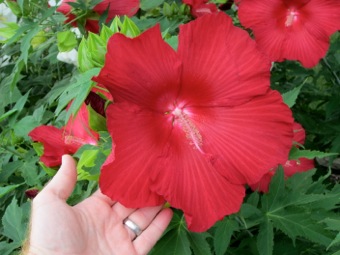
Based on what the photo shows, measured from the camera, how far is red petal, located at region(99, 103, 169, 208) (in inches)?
34.4

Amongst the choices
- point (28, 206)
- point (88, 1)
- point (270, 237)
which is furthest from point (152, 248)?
point (88, 1)

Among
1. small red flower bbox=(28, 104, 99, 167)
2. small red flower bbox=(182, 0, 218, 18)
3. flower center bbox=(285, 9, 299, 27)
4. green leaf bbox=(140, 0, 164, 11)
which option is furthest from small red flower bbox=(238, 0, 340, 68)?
small red flower bbox=(28, 104, 99, 167)

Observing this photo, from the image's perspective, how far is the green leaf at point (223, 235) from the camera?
112 cm

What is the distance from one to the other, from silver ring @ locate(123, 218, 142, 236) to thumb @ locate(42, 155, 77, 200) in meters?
0.16

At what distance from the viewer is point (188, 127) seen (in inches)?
38.6

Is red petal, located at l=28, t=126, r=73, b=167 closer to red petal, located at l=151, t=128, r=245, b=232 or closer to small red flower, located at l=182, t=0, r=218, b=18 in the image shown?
red petal, located at l=151, t=128, r=245, b=232

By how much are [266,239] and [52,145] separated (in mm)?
567

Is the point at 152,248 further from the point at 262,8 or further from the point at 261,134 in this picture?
the point at 262,8

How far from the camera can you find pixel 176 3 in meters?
1.70

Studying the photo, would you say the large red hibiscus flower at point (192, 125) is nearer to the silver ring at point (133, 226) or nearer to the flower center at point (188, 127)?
the flower center at point (188, 127)

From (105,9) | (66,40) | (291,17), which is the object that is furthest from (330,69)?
(66,40)

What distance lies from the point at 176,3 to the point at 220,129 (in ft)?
2.75

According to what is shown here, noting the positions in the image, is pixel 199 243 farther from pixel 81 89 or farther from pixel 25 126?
pixel 25 126

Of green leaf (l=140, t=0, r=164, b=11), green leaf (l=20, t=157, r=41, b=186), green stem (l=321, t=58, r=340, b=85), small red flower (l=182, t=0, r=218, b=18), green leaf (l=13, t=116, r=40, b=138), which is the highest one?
green leaf (l=140, t=0, r=164, b=11)
